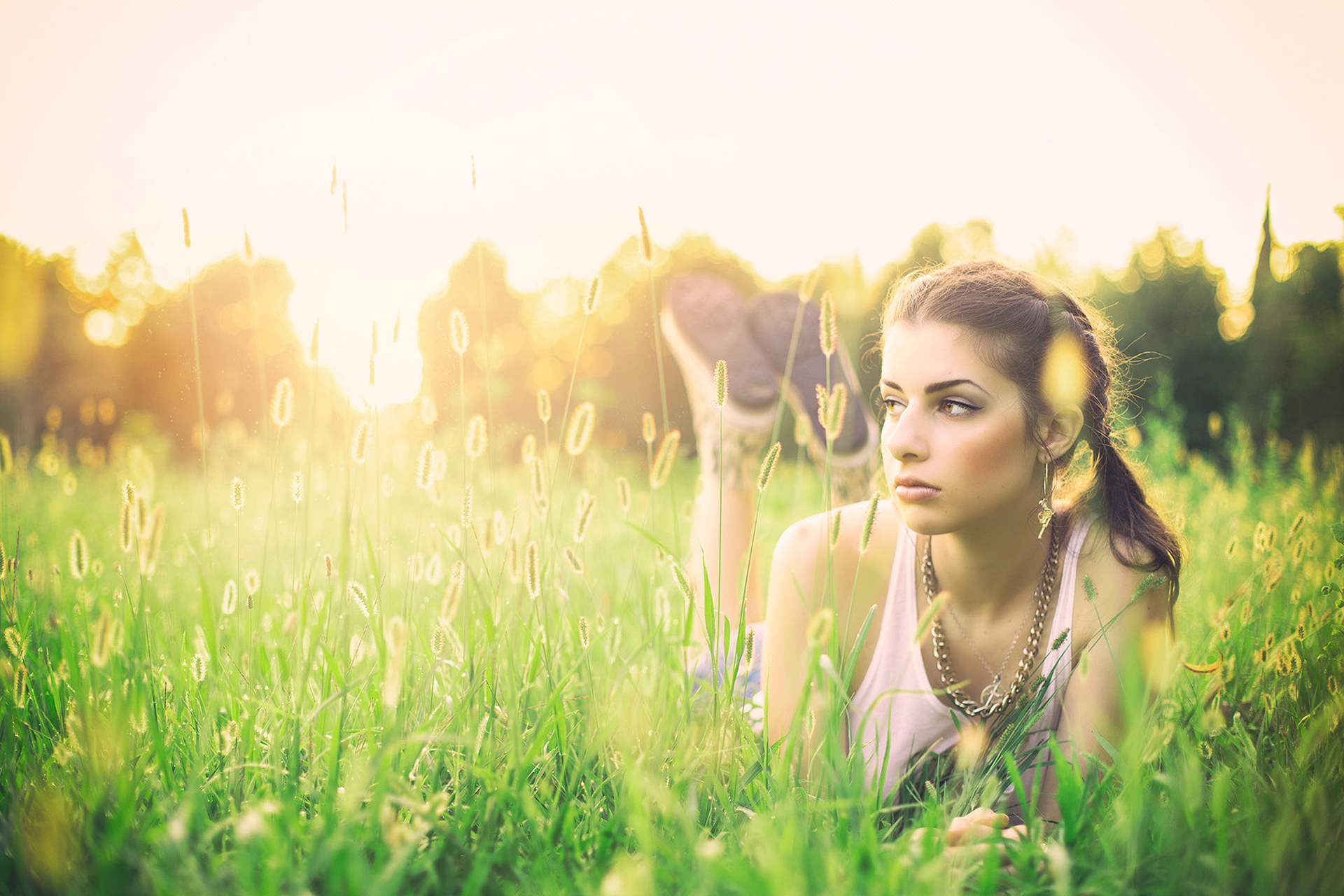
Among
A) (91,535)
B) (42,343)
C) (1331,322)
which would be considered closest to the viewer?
(42,343)

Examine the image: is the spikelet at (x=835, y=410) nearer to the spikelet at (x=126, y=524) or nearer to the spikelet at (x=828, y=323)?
the spikelet at (x=828, y=323)

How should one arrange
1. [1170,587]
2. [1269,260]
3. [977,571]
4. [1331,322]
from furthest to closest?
[1331,322] < [1269,260] < [977,571] < [1170,587]

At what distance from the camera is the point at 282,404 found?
151cm

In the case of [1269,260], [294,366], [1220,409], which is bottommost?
[1220,409]

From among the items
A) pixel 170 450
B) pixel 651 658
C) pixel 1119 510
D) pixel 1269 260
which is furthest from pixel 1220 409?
pixel 170 450

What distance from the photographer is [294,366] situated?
1.87 m

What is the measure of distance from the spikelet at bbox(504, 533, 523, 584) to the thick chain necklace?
107cm

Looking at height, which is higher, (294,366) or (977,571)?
(294,366)

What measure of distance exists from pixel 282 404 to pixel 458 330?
0.38 m

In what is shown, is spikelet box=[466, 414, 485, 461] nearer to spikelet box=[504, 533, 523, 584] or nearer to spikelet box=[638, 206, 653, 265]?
spikelet box=[504, 533, 523, 584]

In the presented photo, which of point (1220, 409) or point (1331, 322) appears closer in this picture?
point (1331, 322)

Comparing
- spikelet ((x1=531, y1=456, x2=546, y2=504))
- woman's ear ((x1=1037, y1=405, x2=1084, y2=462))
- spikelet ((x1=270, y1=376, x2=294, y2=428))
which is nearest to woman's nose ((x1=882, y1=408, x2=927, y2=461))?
woman's ear ((x1=1037, y1=405, x2=1084, y2=462))

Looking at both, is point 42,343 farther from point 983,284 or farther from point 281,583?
point 983,284

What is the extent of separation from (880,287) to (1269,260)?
20.4ft
